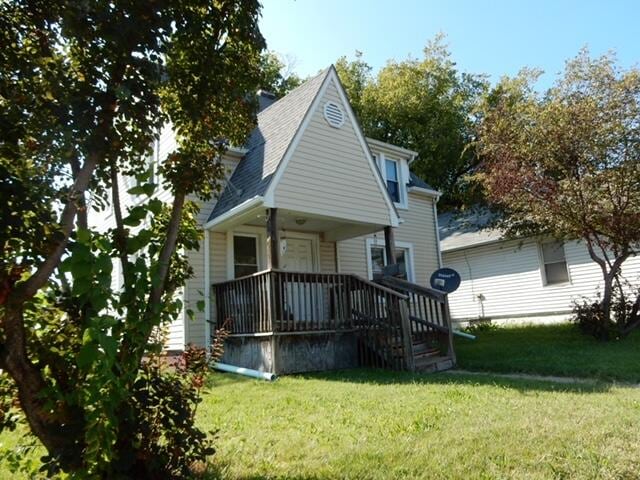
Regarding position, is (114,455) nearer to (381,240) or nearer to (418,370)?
(418,370)

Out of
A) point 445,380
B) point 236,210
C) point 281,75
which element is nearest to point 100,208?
point 445,380

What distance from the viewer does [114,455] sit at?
239 cm

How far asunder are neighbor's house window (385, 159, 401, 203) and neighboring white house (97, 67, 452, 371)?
2.63 m

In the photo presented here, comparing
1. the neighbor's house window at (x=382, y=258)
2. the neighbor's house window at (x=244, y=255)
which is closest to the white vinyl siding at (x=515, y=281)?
the neighbor's house window at (x=382, y=258)

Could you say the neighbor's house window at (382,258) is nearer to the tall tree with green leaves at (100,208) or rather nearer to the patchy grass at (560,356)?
the patchy grass at (560,356)

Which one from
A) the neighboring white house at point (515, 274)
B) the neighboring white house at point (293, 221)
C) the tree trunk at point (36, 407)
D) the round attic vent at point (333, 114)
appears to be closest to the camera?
the tree trunk at point (36, 407)

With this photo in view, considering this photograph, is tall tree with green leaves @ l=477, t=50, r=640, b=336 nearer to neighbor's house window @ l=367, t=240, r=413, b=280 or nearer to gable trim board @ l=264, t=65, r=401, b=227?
gable trim board @ l=264, t=65, r=401, b=227

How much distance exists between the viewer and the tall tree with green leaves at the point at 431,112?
26750 millimetres

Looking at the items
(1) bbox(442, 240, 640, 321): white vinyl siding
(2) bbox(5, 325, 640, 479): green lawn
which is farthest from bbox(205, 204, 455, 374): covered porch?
(1) bbox(442, 240, 640, 321): white vinyl siding

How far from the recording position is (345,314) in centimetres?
932

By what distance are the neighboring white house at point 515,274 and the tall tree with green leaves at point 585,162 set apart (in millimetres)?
3780

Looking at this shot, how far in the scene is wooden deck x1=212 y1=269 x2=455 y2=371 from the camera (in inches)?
332

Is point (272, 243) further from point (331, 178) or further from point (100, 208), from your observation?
point (100, 208)

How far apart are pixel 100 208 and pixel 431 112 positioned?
88.3 feet
